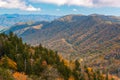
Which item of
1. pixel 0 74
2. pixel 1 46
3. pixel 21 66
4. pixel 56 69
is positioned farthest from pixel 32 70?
pixel 0 74

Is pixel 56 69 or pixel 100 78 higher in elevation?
pixel 56 69

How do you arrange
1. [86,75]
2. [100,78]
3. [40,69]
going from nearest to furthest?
1. [40,69]
2. [86,75]
3. [100,78]

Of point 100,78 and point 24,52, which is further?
point 100,78

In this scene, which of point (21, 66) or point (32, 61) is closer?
point (21, 66)

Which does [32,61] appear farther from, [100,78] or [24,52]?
[100,78]

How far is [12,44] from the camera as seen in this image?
472 feet

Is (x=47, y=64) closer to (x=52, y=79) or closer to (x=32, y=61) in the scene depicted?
(x=32, y=61)

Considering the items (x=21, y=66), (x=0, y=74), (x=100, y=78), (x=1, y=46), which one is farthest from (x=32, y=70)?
(x=100, y=78)

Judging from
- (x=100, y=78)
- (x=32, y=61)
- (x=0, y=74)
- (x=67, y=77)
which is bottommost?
(x=100, y=78)

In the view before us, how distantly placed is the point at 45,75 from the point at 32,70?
6.87 metres

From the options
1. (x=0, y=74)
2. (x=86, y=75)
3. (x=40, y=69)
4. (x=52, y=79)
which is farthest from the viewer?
(x=86, y=75)

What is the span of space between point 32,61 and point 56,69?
1334cm

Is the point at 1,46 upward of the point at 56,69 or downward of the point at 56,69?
upward

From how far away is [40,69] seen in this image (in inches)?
4916
